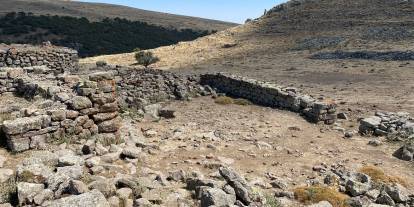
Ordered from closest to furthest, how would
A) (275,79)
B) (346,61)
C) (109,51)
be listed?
(275,79) < (346,61) < (109,51)

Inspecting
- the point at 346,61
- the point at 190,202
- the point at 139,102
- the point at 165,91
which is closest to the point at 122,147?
the point at 190,202

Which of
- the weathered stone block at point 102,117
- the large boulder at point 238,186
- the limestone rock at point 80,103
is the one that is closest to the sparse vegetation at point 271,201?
the large boulder at point 238,186

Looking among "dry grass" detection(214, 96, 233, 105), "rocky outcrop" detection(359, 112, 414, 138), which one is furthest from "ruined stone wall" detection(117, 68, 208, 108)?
"rocky outcrop" detection(359, 112, 414, 138)

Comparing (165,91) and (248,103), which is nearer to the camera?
(248,103)

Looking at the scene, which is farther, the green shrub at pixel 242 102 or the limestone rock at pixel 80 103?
the green shrub at pixel 242 102

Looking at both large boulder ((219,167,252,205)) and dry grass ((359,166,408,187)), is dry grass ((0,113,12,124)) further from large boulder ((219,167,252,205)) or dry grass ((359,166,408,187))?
dry grass ((359,166,408,187))

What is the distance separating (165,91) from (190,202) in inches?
572

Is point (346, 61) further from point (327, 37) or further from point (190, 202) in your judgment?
point (190, 202)

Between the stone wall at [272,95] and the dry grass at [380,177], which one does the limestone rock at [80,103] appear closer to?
the dry grass at [380,177]

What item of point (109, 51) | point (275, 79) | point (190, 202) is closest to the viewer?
point (190, 202)

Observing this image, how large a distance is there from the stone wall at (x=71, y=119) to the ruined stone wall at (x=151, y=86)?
9789 mm

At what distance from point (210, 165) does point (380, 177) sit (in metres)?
4.31

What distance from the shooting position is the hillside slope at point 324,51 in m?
26.3

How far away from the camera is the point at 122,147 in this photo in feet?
34.9
